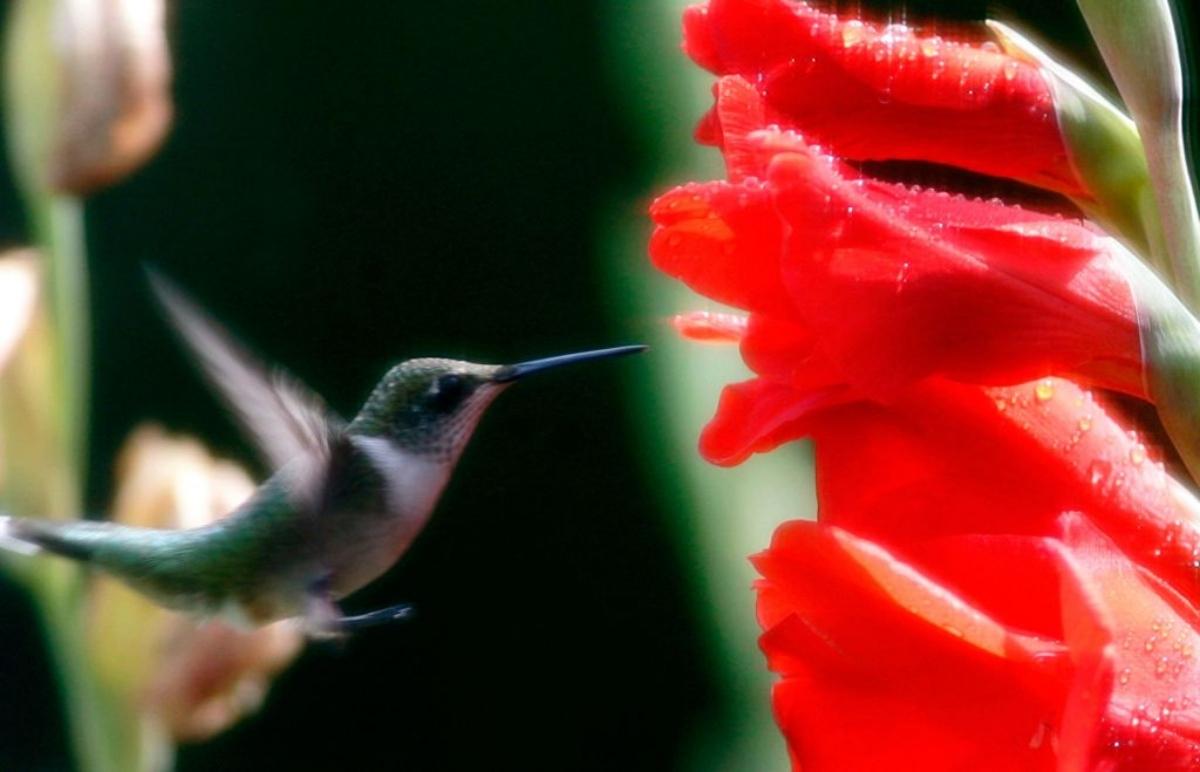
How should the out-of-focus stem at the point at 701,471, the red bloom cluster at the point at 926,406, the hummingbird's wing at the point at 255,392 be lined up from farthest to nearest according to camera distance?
the out-of-focus stem at the point at 701,471 < the hummingbird's wing at the point at 255,392 < the red bloom cluster at the point at 926,406

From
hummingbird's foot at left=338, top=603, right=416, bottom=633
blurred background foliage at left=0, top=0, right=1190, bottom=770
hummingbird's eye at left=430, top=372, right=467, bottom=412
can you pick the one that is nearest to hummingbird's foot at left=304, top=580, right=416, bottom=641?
hummingbird's foot at left=338, top=603, right=416, bottom=633

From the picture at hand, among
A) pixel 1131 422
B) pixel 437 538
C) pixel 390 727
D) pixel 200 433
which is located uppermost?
pixel 1131 422

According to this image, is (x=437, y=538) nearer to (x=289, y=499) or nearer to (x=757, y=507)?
(x=757, y=507)

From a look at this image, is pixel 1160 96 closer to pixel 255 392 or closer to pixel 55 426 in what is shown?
pixel 255 392

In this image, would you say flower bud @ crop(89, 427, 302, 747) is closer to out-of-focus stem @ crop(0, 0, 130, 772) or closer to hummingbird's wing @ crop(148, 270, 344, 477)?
out-of-focus stem @ crop(0, 0, 130, 772)

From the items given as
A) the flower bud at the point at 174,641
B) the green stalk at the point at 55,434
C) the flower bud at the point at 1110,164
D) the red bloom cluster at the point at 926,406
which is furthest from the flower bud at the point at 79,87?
the flower bud at the point at 1110,164

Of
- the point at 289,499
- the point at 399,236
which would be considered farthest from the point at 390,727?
the point at 289,499

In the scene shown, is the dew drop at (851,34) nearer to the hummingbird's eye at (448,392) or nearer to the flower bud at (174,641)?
the hummingbird's eye at (448,392)
